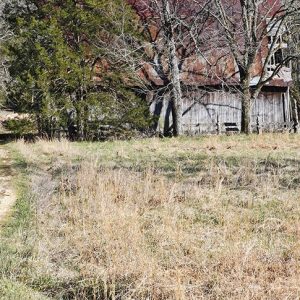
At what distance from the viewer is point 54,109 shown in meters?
19.5

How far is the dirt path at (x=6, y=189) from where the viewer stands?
814 centimetres

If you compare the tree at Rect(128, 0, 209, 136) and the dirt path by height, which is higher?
the tree at Rect(128, 0, 209, 136)

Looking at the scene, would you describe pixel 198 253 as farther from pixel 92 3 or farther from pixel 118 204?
pixel 92 3

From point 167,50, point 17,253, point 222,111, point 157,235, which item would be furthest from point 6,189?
point 222,111

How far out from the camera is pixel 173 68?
69.5ft

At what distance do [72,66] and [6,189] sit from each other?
10.5 metres

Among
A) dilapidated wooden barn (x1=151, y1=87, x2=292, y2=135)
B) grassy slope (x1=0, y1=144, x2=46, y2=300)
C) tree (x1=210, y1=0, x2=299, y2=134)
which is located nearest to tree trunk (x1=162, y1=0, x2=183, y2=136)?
tree (x1=210, y1=0, x2=299, y2=134)

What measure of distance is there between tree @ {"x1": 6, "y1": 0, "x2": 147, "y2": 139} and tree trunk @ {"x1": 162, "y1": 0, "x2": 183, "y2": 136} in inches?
60.1

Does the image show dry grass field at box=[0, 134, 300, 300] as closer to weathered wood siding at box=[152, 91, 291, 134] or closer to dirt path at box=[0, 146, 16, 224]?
dirt path at box=[0, 146, 16, 224]

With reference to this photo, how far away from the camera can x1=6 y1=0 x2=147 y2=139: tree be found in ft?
62.8

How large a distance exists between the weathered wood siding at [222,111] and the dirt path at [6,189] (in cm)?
1256

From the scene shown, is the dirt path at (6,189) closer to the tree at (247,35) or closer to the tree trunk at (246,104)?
the tree at (247,35)

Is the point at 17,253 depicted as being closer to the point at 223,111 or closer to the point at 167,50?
the point at 167,50

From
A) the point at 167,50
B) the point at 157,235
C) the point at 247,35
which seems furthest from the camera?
the point at 167,50
